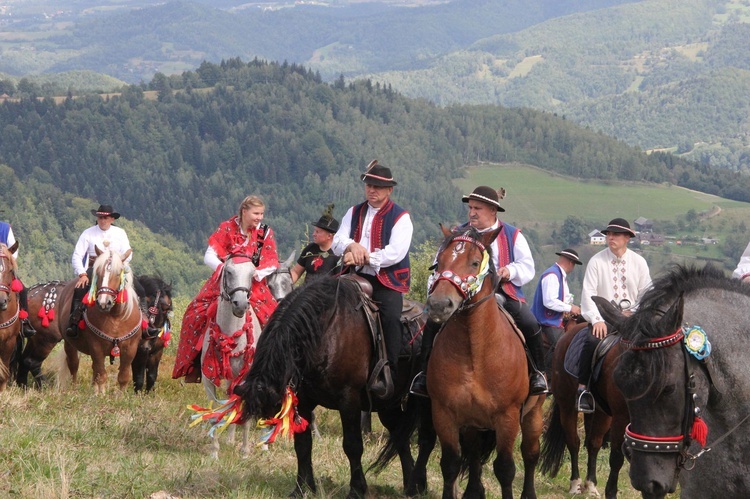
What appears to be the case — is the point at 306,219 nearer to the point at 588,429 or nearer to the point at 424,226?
the point at 424,226

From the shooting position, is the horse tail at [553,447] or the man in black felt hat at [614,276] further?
the horse tail at [553,447]

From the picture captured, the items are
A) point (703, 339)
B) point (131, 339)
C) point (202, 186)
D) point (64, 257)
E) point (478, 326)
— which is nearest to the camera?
point (703, 339)

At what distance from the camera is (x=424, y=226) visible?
171 m

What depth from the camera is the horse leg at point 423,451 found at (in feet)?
29.7

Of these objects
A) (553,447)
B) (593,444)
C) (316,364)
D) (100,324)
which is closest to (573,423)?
(593,444)

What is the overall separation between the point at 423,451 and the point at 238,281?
2403 millimetres

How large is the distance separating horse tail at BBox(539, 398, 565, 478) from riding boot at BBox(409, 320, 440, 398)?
11.1 ft

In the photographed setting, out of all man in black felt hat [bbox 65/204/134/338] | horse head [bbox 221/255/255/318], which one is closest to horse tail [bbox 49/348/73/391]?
man in black felt hat [bbox 65/204/134/338]

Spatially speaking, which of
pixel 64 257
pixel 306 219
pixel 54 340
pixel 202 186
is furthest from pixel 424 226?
pixel 54 340

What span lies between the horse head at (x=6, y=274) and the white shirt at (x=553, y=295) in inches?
252

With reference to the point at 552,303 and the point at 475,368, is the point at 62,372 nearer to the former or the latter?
the point at 552,303

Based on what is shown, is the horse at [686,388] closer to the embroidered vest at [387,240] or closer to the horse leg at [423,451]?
the embroidered vest at [387,240]

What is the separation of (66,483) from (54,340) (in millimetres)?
8047

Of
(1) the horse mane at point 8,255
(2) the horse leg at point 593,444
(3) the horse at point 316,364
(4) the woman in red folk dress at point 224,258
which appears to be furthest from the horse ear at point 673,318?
(1) the horse mane at point 8,255
